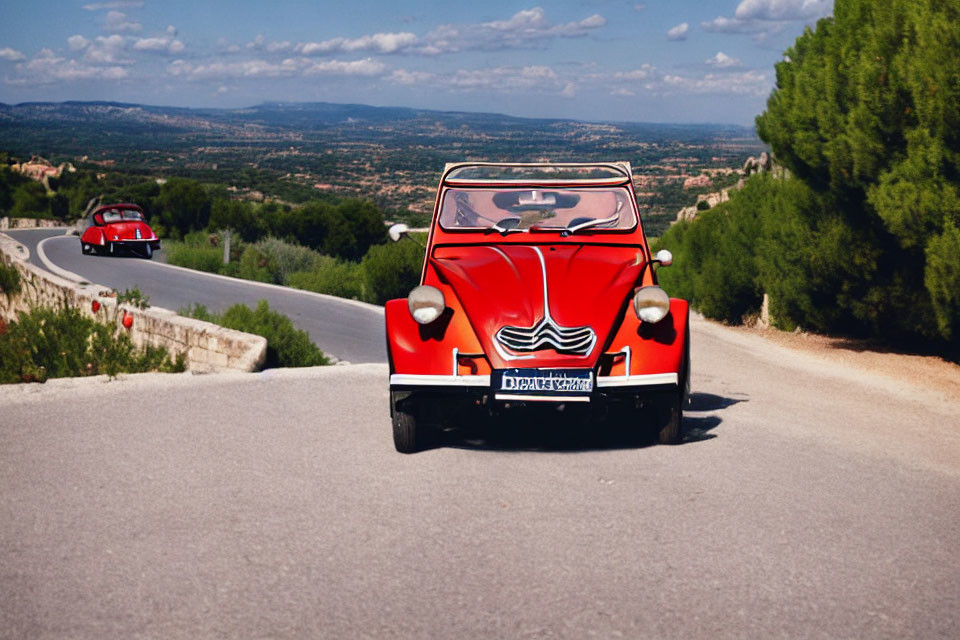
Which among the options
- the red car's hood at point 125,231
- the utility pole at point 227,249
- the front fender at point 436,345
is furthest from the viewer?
the red car's hood at point 125,231

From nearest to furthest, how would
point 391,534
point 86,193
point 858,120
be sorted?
1. point 391,534
2. point 858,120
3. point 86,193

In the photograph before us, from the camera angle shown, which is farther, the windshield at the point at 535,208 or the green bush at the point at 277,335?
the green bush at the point at 277,335

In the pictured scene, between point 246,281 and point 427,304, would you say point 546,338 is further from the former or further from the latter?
point 246,281

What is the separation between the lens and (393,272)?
27.8 m

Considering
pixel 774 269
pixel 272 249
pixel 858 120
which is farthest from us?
pixel 272 249

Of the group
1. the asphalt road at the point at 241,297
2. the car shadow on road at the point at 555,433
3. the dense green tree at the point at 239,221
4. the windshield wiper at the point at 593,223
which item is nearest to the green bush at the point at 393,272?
the asphalt road at the point at 241,297

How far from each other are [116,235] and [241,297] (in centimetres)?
1297

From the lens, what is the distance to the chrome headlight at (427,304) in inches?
277

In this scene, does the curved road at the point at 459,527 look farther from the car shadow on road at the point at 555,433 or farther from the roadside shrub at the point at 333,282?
the roadside shrub at the point at 333,282

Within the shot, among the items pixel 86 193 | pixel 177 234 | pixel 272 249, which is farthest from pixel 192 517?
pixel 86 193

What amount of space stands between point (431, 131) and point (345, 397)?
108293mm

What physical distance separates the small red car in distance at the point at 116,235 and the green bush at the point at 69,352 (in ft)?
71.0

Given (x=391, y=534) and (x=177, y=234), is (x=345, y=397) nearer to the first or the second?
(x=391, y=534)

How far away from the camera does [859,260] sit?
1695 cm
